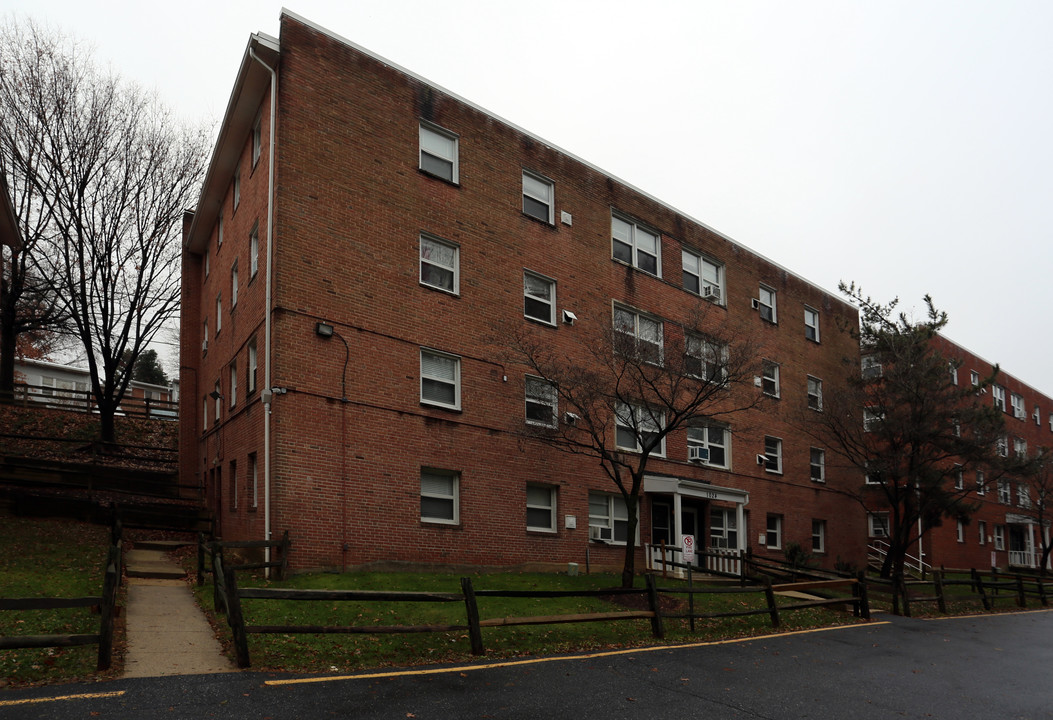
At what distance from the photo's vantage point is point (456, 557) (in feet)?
64.7

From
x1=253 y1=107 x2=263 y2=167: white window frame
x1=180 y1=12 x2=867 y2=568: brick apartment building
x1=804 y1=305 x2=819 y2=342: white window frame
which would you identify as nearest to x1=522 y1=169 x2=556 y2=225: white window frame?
x1=180 y1=12 x2=867 y2=568: brick apartment building

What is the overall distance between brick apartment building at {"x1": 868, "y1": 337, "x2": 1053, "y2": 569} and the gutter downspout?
90.5 feet

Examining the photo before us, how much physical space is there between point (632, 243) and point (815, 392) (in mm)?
11779

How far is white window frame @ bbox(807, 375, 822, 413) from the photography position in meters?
33.5

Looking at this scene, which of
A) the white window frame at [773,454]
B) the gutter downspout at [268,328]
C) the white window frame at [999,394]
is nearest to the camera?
the gutter downspout at [268,328]

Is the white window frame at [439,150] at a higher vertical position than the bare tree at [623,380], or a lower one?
higher

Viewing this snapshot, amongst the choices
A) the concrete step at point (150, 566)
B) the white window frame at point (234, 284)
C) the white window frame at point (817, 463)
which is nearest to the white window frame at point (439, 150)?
the white window frame at point (234, 284)

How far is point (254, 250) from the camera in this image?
2173 cm

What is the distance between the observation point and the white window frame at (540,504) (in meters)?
22.0

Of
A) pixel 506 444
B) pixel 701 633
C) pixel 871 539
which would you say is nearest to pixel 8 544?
pixel 506 444

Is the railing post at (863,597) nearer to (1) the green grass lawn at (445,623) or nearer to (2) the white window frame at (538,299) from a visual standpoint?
(1) the green grass lawn at (445,623)

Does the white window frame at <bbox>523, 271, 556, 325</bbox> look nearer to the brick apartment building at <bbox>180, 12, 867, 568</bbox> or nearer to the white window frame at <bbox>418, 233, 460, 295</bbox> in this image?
the brick apartment building at <bbox>180, 12, 867, 568</bbox>

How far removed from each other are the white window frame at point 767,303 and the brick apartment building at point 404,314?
4.17 m

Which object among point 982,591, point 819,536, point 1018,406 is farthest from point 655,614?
point 1018,406
